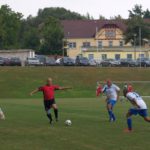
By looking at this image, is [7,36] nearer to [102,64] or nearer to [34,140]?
[102,64]

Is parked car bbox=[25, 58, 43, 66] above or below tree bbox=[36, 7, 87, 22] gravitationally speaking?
below

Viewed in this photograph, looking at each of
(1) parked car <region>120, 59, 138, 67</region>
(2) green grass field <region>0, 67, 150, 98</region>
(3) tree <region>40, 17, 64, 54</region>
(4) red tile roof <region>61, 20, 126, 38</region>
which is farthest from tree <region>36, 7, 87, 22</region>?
(2) green grass field <region>0, 67, 150, 98</region>

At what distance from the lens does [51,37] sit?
130 m

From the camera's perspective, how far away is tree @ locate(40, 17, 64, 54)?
130 meters

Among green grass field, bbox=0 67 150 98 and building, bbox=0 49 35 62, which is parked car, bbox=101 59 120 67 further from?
building, bbox=0 49 35 62

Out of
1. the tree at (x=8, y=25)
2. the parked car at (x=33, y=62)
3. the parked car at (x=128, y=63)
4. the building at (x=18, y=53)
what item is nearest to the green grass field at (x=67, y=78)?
the parked car at (x=128, y=63)

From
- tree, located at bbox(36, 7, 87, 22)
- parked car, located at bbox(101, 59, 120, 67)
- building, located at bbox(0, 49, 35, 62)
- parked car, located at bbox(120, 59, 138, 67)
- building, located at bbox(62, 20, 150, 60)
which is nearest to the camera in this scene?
parked car, located at bbox(120, 59, 138, 67)

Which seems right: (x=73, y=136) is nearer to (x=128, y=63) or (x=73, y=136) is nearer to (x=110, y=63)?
(x=128, y=63)

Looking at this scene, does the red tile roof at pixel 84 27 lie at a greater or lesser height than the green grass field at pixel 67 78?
greater

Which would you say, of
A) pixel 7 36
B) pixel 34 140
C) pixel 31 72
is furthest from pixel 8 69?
pixel 34 140

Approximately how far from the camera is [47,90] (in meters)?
26.0

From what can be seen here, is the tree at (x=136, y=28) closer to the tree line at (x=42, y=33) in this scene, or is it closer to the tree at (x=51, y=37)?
the tree line at (x=42, y=33)

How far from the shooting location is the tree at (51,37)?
130 metres

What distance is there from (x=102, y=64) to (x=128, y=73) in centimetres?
1379
